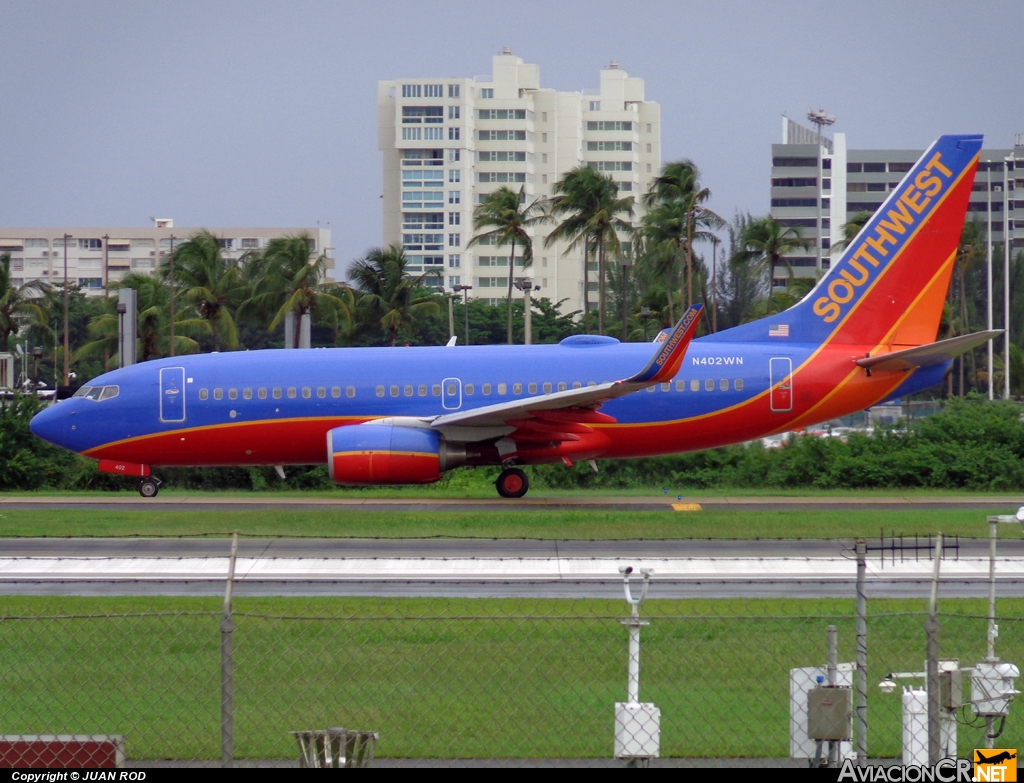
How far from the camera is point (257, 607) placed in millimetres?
14281

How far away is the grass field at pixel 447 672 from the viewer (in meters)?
9.20

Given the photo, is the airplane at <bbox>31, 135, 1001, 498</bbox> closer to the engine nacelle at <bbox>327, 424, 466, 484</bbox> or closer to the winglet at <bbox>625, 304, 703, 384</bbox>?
the engine nacelle at <bbox>327, 424, 466, 484</bbox>

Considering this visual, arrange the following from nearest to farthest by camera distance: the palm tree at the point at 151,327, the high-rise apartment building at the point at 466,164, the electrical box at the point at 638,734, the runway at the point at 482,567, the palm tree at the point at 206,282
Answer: the electrical box at the point at 638,734 < the runway at the point at 482,567 < the palm tree at the point at 151,327 < the palm tree at the point at 206,282 < the high-rise apartment building at the point at 466,164

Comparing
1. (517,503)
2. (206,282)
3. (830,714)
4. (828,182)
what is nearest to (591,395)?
(517,503)

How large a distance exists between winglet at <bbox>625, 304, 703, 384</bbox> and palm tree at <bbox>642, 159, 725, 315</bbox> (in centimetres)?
4292

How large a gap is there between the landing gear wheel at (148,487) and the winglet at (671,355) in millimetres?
12015

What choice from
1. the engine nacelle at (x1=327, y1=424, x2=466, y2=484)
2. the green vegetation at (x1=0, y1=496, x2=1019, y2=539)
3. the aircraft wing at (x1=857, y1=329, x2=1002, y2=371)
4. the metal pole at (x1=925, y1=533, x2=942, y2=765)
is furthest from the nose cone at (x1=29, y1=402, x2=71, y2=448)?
the metal pole at (x1=925, y1=533, x2=942, y2=765)

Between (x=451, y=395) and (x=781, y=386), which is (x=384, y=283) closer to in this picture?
(x=451, y=395)

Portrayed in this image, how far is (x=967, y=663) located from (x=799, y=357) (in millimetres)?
17764

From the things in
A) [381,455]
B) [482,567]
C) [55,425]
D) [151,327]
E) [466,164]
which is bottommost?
[482,567]

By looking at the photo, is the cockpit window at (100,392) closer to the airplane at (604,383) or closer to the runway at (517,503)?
the airplane at (604,383)

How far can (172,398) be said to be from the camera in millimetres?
29266

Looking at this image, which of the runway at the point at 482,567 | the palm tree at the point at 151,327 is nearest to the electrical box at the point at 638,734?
the runway at the point at 482,567

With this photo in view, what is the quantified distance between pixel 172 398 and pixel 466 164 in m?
137
